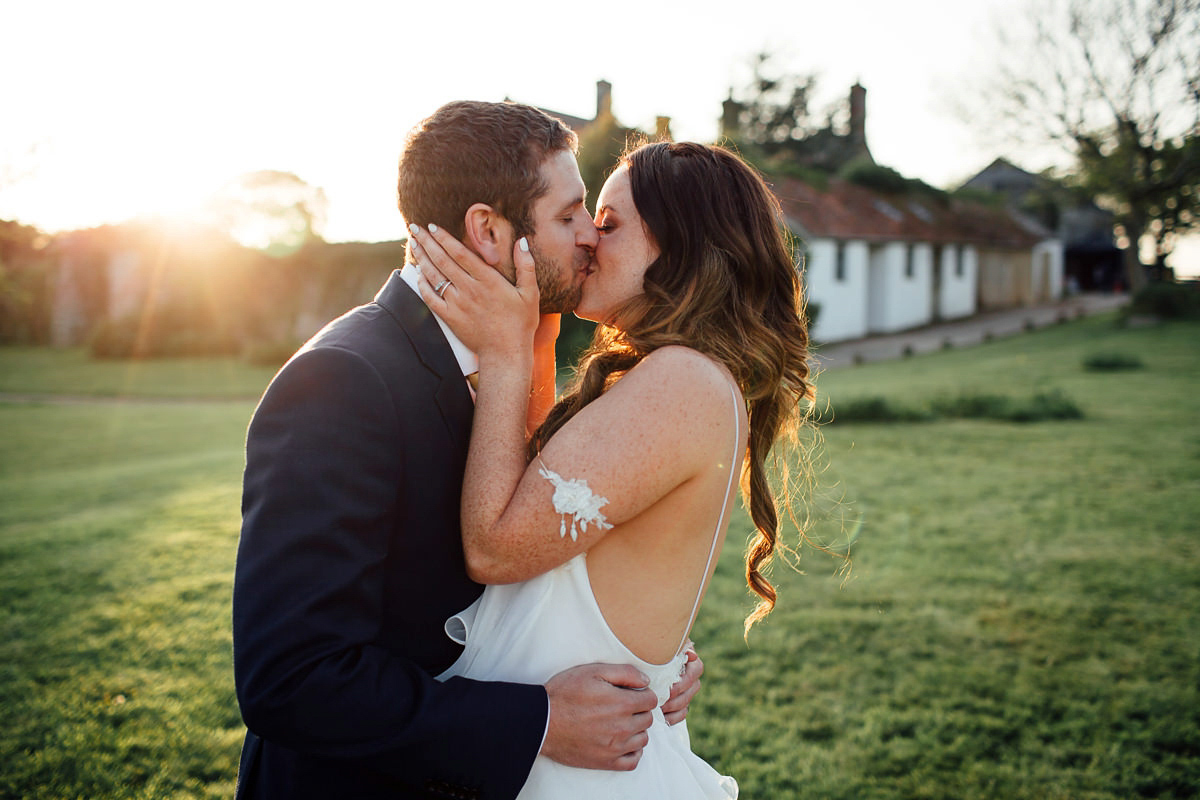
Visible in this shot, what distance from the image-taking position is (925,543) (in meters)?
8.35

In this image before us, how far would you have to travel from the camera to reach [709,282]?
223cm

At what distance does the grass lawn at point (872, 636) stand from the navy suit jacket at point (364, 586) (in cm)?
299

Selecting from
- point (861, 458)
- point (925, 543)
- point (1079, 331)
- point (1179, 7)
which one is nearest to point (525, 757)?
point (925, 543)

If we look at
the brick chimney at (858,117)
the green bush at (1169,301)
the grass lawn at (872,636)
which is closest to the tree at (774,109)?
the brick chimney at (858,117)

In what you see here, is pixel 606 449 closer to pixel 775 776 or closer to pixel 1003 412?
pixel 775 776

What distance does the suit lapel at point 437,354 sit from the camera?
6.64 feet

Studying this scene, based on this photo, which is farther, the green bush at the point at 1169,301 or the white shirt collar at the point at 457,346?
the green bush at the point at 1169,301

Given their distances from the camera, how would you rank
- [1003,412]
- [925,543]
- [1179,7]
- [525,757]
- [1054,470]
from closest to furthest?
1. [525,757]
2. [925,543]
3. [1054,470]
4. [1003,412]
5. [1179,7]

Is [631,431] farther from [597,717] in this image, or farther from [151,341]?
[151,341]

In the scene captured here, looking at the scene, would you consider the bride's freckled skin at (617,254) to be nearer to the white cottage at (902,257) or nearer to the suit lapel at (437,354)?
the suit lapel at (437,354)

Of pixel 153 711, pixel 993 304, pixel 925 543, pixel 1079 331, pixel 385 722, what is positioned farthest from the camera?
pixel 993 304

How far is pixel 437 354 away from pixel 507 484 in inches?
15.9

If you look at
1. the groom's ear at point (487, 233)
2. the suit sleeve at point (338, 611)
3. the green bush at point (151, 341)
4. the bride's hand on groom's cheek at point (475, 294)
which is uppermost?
the groom's ear at point (487, 233)

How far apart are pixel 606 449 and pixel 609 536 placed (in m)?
0.30
